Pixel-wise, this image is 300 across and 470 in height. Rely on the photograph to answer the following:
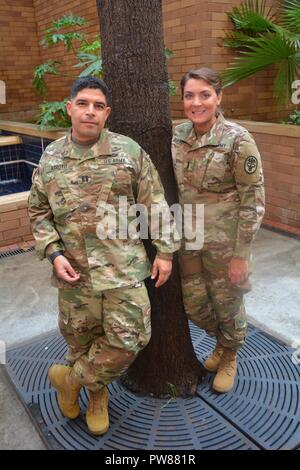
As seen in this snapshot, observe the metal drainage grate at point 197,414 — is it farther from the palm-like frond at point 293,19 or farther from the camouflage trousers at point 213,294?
the palm-like frond at point 293,19

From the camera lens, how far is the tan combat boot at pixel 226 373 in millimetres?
2229

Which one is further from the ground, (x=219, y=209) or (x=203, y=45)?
(x=203, y=45)

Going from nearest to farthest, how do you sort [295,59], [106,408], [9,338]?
[106,408] < [9,338] < [295,59]

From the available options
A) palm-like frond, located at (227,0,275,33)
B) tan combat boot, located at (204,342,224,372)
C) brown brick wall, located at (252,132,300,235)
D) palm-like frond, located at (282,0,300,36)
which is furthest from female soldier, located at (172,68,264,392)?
palm-like frond, located at (227,0,275,33)

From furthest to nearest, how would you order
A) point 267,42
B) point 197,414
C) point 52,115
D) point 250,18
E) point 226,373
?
point 52,115, point 250,18, point 267,42, point 226,373, point 197,414

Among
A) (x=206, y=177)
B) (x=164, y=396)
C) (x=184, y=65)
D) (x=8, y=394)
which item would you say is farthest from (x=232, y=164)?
(x=184, y=65)

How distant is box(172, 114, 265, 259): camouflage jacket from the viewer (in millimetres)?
1879

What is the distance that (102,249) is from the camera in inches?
71.0

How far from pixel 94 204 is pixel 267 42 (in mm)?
3228

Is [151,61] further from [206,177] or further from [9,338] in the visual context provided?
[9,338]

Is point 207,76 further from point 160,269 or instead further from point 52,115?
point 52,115

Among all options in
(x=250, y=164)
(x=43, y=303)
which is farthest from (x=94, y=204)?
(x=43, y=303)

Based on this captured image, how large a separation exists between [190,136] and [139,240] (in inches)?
→ 21.1

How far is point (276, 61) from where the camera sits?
14.2 ft
